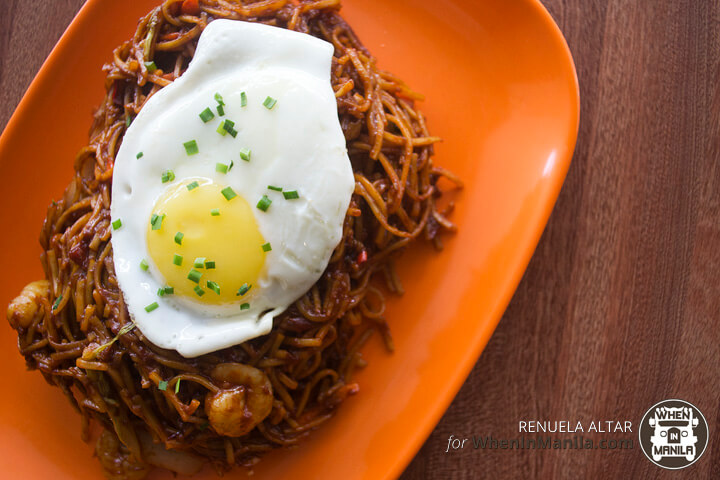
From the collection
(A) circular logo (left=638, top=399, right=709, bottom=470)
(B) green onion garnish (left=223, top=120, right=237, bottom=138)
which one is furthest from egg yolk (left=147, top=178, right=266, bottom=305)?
(A) circular logo (left=638, top=399, right=709, bottom=470)

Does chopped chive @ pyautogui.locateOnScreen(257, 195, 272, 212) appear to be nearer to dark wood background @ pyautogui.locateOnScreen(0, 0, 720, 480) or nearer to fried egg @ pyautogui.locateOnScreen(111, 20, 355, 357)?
fried egg @ pyautogui.locateOnScreen(111, 20, 355, 357)

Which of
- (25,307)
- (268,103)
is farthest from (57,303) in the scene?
(268,103)

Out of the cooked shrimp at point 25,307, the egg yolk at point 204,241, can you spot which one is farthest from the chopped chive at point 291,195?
the cooked shrimp at point 25,307

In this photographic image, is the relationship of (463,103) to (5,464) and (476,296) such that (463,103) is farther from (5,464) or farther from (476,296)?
(5,464)

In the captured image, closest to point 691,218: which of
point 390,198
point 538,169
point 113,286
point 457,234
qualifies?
point 538,169

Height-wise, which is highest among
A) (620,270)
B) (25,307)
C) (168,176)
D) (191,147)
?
(191,147)

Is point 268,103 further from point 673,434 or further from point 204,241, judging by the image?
point 673,434
